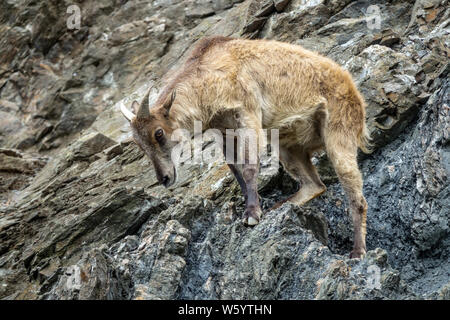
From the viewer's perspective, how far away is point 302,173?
9641mm

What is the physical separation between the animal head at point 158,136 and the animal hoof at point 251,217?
1.33 m

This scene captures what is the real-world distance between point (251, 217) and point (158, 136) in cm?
187

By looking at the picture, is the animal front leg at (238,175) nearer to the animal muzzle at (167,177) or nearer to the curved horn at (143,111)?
the animal muzzle at (167,177)

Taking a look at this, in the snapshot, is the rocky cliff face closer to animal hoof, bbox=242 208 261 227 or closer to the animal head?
animal hoof, bbox=242 208 261 227

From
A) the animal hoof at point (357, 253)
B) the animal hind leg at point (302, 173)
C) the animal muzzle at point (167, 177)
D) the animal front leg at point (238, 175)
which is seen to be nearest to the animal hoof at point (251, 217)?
the animal front leg at point (238, 175)

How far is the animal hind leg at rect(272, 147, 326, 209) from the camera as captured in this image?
31.0 ft

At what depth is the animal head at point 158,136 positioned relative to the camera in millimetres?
8992

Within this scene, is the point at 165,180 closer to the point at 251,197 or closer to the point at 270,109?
the point at 251,197

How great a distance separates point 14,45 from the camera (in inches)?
686

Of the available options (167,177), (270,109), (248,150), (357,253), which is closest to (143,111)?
(167,177)

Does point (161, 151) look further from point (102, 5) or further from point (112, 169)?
point (102, 5)

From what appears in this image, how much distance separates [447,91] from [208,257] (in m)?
4.52

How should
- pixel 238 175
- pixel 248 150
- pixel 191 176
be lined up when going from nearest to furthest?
pixel 248 150, pixel 238 175, pixel 191 176
